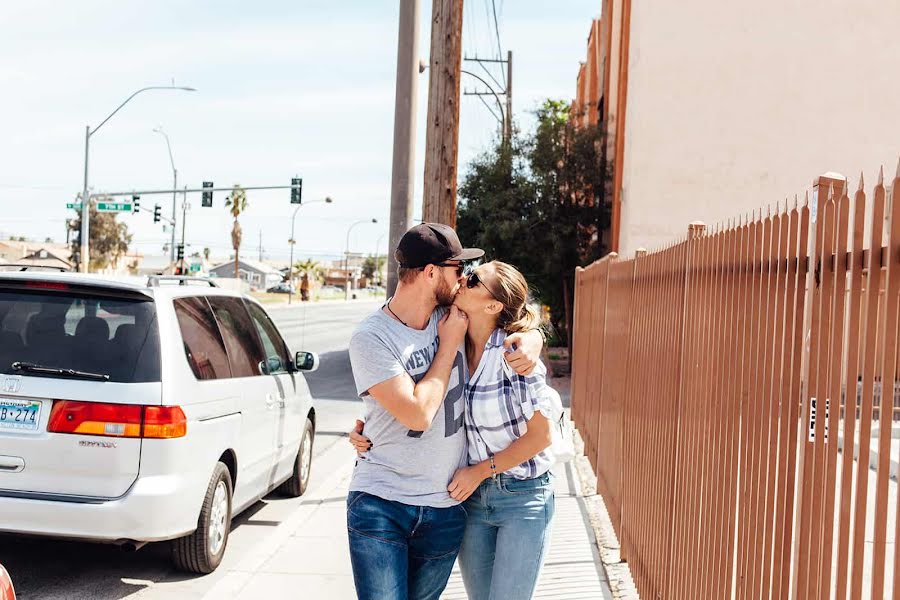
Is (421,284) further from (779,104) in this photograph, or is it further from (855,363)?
(779,104)

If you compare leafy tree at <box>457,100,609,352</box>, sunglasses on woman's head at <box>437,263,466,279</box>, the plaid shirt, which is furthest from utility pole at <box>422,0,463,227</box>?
leafy tree at <box>457,100,609,352</box>

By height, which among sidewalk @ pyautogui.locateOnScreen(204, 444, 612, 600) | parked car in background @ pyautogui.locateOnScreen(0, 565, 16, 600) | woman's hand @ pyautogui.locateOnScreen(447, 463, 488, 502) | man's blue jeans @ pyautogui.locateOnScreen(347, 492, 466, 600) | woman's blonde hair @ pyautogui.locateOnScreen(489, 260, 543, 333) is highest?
woman's blonde hair @ pyautogui.locateOnScreen(489, 260, 543, 333)

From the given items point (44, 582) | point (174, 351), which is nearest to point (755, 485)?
point (174, 351)

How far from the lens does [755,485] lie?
323cm

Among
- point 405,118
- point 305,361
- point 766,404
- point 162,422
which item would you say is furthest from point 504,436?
point 405,118

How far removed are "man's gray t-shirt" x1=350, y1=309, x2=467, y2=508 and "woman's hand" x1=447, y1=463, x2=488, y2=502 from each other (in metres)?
0.03

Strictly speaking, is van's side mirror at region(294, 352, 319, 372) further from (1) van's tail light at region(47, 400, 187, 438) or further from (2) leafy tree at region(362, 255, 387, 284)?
(2) leafy tree at region(362, 255, 387, 284)

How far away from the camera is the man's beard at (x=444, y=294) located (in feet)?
10.7

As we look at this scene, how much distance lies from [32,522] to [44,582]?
0.78 m

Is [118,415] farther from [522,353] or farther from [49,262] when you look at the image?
[49,262]

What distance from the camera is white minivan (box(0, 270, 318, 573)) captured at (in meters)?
5.28

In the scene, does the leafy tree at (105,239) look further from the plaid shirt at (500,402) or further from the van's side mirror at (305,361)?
the plaid shirt at (500,402)

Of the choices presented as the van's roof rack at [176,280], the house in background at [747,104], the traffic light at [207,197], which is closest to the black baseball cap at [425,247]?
the van's roof rack at [176,280]

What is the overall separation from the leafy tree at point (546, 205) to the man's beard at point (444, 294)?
18.7m
